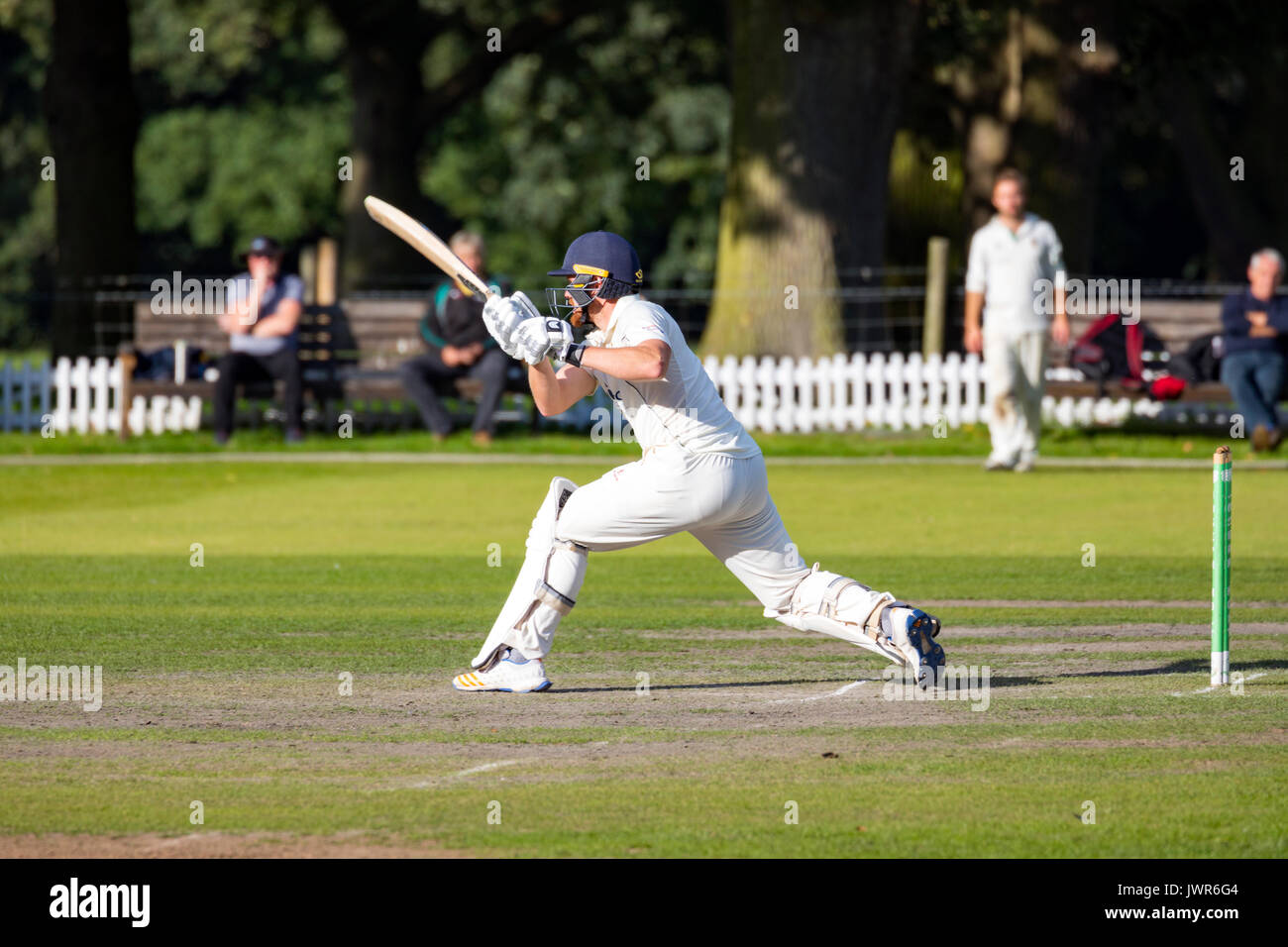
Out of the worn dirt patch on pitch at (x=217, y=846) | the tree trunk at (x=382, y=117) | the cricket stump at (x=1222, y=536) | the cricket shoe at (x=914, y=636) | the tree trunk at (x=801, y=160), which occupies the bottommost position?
the worn dirt patch on pitch at (x=217, y=846)

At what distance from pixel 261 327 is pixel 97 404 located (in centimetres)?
298

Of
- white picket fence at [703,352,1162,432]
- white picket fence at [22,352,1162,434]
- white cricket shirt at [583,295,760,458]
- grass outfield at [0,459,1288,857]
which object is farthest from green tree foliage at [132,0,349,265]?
white cricket shirt at [583,295,760,458]

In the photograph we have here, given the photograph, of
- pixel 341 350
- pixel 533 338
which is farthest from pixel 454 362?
pixel 533 338

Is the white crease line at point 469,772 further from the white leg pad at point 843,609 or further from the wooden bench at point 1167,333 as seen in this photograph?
the wooden bench at point 1167,333

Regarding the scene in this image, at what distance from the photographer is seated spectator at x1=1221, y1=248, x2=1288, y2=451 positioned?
1828cm

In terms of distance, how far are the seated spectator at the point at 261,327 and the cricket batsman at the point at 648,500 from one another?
12.1m

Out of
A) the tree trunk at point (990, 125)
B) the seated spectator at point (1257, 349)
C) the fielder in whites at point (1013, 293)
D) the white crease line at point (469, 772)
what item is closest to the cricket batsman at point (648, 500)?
the white crease line at point (469, 772)

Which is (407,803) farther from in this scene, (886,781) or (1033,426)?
(1033,426)

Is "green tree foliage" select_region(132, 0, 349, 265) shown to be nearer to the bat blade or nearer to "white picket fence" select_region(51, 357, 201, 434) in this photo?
"white picket fence" select_region(51, 357, 201, 434)

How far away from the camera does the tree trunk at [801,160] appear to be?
2197cm

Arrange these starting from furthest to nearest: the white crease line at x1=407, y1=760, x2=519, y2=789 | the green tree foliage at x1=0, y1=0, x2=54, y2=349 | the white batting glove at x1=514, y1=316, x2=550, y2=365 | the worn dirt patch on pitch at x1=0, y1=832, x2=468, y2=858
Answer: the green tree foliage at x1=0, y1=0, x2=54, y2=349 → the white batting glove at x1=514, y1=316, x2=550, y2=365 → the white crease line at x1=407, y1=760, x2=519, y2=789 → the worn dirt patch on pitch at x1=0, y1=832, x2=468, y2=858

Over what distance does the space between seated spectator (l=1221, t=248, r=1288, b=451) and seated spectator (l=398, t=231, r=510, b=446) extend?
7088 millimetres

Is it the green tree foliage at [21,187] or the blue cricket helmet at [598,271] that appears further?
the green tree foliage at [21,187]
